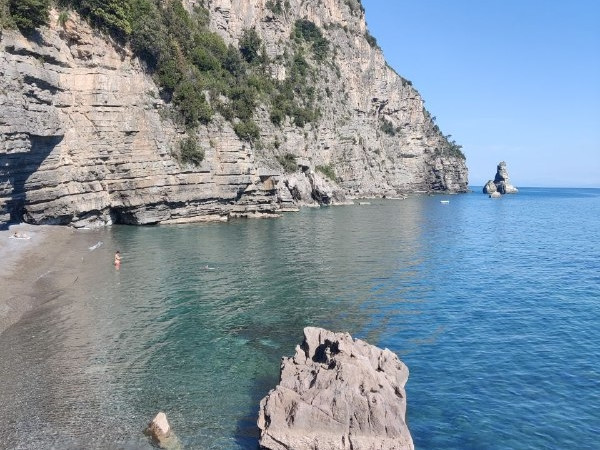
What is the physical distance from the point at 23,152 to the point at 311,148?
63.5 m

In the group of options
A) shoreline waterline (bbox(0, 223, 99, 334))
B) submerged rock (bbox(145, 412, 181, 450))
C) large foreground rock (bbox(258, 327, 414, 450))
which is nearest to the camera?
large foreground rock (bbox(258, 327, 414, 450))

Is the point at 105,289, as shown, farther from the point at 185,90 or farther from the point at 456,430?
the point at 185,90

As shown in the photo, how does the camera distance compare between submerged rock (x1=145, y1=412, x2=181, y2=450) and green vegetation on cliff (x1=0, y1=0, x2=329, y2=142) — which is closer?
submerged rock (x1=145, y1=412, x2=181, y2=450)

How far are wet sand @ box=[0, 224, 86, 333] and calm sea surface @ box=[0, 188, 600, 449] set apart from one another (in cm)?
84

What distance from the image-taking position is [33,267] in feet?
104

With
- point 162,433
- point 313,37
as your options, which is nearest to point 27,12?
point 162,433

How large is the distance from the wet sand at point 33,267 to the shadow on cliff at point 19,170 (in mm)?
1631

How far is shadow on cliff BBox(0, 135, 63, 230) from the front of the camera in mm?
37834

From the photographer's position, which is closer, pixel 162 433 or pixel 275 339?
pixel 162 433

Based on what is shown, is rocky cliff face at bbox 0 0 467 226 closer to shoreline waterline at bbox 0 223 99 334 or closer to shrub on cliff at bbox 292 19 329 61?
shoreline waterline at bbox 0 223 99 334

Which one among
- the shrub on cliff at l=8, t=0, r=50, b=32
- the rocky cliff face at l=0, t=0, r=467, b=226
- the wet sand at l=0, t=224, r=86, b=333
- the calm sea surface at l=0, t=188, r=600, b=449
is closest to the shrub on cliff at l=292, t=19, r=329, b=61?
the rocky cliff face at l=0, t=0, r=467, b=226

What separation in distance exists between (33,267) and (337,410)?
27.4 meters

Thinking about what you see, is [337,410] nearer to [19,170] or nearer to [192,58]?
[19,170]

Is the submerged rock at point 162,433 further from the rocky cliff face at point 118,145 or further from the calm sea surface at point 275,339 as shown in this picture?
the rocky cliff face at point 118,145
